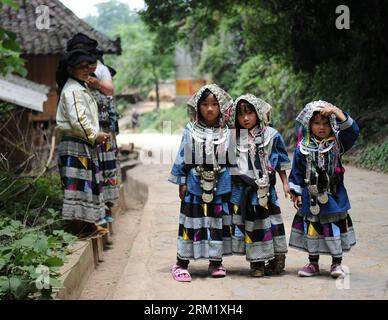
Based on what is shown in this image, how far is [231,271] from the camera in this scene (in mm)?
5379

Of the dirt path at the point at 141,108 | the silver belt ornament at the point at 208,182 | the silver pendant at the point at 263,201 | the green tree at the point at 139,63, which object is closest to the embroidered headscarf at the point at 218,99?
the silver belt ornament at the point at 208,182

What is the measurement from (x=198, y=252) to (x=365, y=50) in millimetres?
10547

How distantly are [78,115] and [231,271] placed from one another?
204 cm

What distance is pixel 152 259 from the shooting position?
19.5ft

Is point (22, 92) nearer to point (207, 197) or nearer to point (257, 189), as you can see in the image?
point (207, 197)

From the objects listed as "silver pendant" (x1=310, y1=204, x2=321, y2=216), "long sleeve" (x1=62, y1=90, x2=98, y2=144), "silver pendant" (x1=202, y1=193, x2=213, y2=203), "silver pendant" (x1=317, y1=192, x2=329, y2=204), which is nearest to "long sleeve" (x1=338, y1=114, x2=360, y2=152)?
"silver pendant" (x1=317, y1=192, x2=329, y2=204)

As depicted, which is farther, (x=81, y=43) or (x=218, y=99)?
(x=81, y=43)

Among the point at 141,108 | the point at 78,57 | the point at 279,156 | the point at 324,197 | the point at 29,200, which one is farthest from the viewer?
the point at 141,108

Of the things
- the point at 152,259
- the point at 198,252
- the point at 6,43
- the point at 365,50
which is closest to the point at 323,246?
the point at 198,252

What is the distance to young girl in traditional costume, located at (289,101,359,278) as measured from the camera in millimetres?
4949

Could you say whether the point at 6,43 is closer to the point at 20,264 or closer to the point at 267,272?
the point at 20,264

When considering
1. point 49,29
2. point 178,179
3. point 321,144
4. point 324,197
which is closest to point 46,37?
point 49,29

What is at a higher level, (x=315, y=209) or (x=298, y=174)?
(x=298, y=174)

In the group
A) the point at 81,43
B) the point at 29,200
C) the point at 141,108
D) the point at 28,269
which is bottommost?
the point at 141,108
